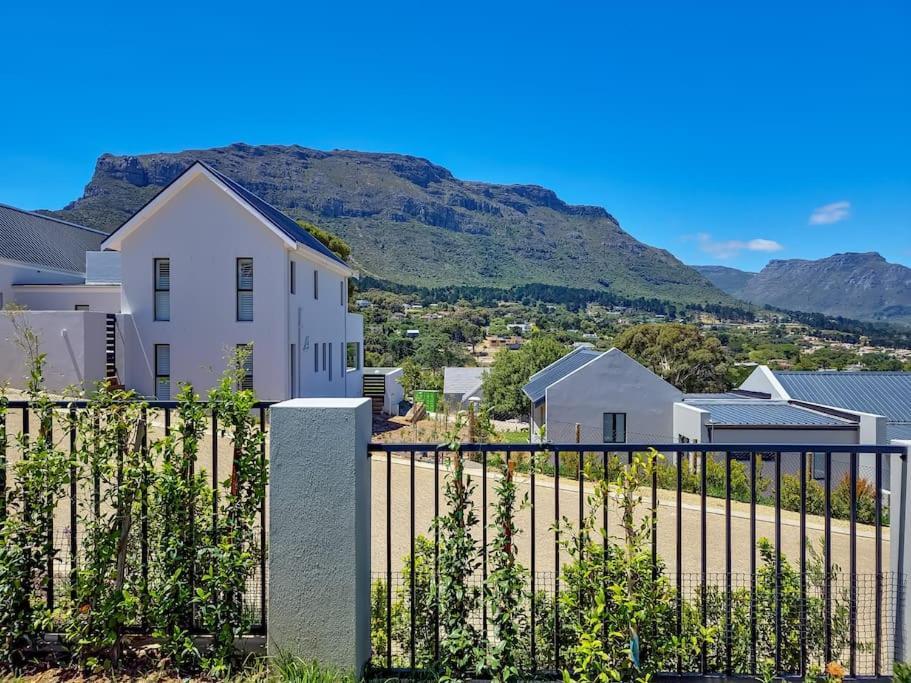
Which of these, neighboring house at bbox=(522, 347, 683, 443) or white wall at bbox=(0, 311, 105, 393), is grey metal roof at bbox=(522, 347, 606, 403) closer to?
neighboring house at bbox=(522, 347, 683, 443)

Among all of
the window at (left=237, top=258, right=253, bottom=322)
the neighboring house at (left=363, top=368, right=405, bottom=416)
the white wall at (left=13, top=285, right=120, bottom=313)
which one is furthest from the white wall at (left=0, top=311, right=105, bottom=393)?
the neighboring house at (left=363, top=368, right=405, bottom=416)

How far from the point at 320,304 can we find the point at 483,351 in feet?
153

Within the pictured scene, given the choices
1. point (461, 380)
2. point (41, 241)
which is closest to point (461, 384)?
point (461, 380)

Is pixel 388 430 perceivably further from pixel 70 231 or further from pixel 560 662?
pixel 70 231

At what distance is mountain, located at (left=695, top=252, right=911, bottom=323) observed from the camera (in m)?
162

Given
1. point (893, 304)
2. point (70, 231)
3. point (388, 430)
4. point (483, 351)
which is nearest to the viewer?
point (388, 430)

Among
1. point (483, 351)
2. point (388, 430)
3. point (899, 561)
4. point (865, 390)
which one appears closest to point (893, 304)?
point (483, 351)

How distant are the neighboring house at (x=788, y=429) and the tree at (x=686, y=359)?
22.0m

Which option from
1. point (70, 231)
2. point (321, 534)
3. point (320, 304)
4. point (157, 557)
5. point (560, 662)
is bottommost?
point (560, 662)

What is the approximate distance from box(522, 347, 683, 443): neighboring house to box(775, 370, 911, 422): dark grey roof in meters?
5.63

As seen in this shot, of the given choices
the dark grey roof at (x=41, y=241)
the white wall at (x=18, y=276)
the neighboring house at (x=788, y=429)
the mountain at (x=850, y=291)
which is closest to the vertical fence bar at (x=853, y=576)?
the neighboring house at (x=788, y=429)

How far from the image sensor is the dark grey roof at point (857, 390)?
20.3 m

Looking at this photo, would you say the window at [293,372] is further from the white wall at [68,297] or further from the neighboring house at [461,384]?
the neighboring house at [461,384]

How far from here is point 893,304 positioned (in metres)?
165
